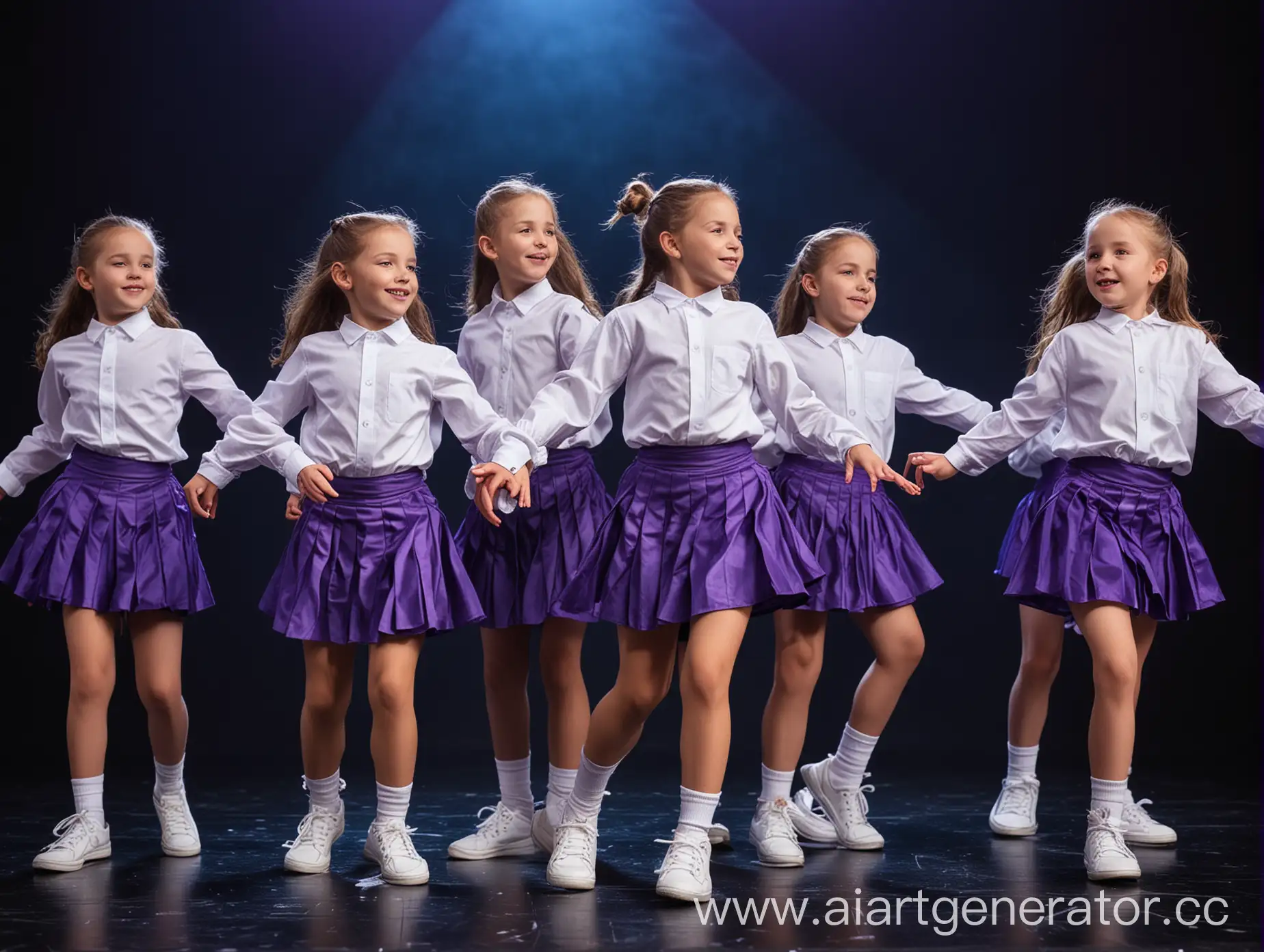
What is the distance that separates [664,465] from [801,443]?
0.52 m

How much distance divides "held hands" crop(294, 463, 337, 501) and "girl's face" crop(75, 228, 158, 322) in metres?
0.69

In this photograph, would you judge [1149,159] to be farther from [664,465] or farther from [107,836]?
[107,836]

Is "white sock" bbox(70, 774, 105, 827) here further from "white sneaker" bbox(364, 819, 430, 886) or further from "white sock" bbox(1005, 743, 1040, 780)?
"white sock" bbox(1005, 743, 1040, 780)

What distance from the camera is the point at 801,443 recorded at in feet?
11.0

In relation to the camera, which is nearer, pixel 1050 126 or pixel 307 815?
pixel 307 815

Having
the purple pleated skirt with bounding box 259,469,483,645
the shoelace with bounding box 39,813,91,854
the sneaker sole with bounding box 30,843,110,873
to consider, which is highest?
the purple pleated skirt with bounding box 259,469,483,645

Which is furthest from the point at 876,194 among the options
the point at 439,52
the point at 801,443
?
the point at 801,443

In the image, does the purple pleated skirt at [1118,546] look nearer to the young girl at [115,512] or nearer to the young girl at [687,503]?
the young girl at [687,503]

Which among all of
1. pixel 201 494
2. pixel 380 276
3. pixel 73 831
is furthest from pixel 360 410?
pixel 73 831

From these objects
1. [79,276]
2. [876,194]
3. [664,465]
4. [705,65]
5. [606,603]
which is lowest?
[606,603]

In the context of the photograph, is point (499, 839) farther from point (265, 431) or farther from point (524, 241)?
point (524, 241)

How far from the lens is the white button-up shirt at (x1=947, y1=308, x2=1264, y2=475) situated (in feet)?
10.3

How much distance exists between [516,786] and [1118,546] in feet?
4.53

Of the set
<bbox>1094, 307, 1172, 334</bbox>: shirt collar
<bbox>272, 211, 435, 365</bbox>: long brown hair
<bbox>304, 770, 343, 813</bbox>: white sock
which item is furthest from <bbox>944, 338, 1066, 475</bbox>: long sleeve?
<bbox>304, 770, 343, 813</bbox>: white sock
